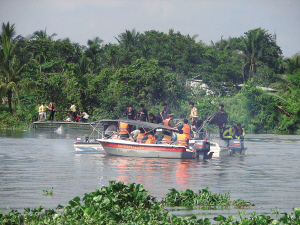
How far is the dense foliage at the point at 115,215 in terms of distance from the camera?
7004mm

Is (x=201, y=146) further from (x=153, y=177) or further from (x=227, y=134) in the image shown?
(x=153, y=177)

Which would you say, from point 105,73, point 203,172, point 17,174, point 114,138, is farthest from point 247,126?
point 17,174

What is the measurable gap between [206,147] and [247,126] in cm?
2893

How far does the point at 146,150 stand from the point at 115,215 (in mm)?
11639

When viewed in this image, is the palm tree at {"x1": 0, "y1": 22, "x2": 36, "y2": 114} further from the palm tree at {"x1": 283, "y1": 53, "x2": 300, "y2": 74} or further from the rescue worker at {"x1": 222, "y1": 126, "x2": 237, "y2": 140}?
the palm tree at {"x1": 283, "y1": 53, "x2": 300, "y2": 74}

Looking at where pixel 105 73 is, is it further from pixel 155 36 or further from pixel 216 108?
pixel 155 36

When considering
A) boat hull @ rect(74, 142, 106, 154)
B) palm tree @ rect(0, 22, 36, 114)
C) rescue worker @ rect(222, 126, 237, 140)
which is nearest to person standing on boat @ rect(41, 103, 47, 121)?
palm tree @ rect(0, 22, 36, 114)

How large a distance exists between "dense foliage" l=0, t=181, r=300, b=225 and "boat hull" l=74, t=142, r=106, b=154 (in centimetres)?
1254

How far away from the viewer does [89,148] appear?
20938 mm

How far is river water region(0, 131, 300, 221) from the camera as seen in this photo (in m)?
9.66

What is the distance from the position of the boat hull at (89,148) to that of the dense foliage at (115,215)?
12.5 metres

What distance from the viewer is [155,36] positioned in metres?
72.2

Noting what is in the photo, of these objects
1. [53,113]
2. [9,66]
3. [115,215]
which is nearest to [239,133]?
[115,215]

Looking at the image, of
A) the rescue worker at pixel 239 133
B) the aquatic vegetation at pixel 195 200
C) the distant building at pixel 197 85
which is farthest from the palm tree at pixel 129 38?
the aquatic vegetation at pixel 195 200
